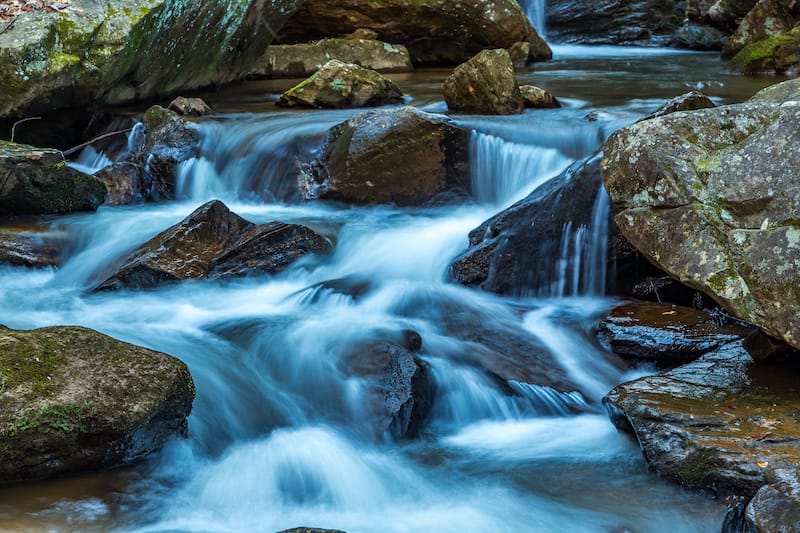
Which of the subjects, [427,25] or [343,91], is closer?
[343,91]

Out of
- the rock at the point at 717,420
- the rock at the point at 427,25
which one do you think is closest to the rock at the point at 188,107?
the rock at the point at 427,25

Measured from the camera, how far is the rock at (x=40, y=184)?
7.57 meters

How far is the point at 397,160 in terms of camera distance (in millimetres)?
8203

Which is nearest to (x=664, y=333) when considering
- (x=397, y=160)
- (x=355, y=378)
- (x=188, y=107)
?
(x=355, y=378)

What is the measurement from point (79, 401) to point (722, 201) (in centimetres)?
319

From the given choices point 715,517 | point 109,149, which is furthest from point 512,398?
point 109,149

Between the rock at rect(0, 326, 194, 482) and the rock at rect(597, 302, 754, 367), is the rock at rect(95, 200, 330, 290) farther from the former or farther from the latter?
the rock at rect(597, 302, 754, 367)

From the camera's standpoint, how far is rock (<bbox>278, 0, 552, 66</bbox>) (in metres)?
15.1

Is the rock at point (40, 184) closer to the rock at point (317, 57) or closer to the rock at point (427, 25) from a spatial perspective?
the rock at point (317, 57)

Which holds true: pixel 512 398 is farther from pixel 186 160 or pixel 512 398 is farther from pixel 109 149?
pixel 109 149

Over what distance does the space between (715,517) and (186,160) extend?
23.1ft

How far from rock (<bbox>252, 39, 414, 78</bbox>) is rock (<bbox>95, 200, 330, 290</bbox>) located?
7861mm

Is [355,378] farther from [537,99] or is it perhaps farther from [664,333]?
[537,99]

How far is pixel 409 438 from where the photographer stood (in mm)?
4590
